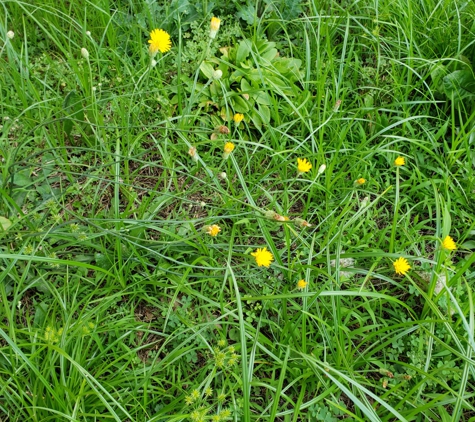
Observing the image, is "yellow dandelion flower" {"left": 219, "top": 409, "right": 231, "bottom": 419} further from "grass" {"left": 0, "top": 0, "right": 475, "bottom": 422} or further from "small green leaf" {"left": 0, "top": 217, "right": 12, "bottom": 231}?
"small green leaf" {"left": 0, "top": 217, "right": 12, "bottom": 231}

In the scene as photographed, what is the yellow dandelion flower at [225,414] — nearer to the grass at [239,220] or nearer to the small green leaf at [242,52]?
the grass at [239,220]

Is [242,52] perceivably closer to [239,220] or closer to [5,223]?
[239,220]

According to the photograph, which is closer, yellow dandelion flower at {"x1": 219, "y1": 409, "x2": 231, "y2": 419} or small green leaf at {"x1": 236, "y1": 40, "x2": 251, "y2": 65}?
yellow dandelion flower at {"x1": 219, "y1": 409, "x2": 231, "y2": 419}

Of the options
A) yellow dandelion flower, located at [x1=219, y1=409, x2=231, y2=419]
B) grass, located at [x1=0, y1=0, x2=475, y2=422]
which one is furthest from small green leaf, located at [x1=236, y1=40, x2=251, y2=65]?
yellow dandelion flower, located at [x1=219, y1=409, x2=231, y2=419]

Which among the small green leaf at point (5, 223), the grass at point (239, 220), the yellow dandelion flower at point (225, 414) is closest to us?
the yellow dandelion flower at point (225, 414)

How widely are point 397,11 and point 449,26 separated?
27 cm

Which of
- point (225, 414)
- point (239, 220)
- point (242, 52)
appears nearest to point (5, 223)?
point (239, 220)

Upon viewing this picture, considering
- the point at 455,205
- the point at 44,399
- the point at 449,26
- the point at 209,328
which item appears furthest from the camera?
the point at 449,26

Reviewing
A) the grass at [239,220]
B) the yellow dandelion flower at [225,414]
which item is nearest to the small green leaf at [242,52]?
the grass at [239,220]

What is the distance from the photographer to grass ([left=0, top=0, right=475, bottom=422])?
4.75 feet

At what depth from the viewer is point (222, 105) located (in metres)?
2.08

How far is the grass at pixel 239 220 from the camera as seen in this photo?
1.45 m

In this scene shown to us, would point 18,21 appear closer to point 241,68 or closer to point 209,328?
point 241,68

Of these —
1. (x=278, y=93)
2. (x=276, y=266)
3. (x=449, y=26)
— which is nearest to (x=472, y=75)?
(x=449, y=26)
